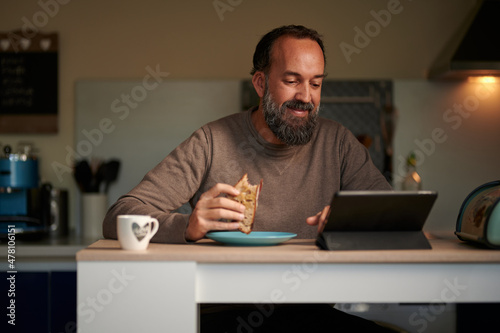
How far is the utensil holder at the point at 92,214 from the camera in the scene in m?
3.00

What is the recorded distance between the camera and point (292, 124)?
1907 millimetres

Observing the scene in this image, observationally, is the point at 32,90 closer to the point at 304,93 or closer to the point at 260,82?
the point at 260,82

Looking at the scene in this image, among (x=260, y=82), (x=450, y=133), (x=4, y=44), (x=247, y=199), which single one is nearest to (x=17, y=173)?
(x=4, y=44)

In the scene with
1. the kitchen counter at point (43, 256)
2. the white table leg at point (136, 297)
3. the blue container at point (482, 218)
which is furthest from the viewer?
the kitchen counter at point (43, 256)

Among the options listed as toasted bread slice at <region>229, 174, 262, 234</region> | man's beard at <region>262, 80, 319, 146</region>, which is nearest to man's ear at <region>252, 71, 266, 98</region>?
man's beard at <region>262, 80, 319, 146</region>

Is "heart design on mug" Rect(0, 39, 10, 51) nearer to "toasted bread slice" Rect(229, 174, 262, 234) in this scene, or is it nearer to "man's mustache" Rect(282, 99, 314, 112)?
"man's mustache" Rect(282, 99, 314, 112)

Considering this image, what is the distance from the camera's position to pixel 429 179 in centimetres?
319

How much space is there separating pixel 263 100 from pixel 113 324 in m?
1.08

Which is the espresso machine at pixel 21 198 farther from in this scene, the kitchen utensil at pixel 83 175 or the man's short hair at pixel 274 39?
the man's short hair at pixel 274 39

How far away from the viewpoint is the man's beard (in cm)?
191

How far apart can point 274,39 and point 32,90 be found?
181 centimetres

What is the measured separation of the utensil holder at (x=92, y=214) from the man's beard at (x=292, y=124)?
1.43 metres

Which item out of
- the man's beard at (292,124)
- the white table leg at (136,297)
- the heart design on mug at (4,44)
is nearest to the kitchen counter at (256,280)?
the white table leg at (136,297)

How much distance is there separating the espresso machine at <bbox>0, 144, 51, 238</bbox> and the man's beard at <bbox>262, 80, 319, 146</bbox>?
60.7 inches
